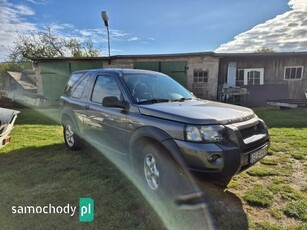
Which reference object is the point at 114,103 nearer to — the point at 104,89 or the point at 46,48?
the point at 104,89

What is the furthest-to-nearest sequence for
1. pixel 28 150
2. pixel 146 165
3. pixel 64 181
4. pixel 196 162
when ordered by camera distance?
pixel 28 150 → pixel 64 181 → pixel 146 165 → pixel 196 162

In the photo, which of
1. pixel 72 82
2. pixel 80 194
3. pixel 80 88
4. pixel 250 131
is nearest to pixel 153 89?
pixel 250 131

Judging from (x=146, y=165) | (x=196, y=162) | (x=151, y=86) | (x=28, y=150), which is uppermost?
(x=151, y=86)

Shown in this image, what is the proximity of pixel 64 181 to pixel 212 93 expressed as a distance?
1171cm

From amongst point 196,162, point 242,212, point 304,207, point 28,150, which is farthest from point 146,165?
point 28,150

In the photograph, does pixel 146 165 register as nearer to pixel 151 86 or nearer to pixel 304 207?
pixel 151 86

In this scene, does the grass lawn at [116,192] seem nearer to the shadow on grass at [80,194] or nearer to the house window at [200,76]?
the shadow on grass at [80,194]

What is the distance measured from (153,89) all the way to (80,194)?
1.97 meters

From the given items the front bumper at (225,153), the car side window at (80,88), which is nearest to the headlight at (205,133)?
the front bumper at (225,153)

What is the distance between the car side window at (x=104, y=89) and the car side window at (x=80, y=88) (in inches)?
18.5

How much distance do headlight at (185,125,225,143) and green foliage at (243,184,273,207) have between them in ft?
3.85

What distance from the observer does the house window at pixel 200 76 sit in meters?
13.4

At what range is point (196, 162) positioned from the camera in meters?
2.33

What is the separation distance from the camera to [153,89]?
3555 mm
